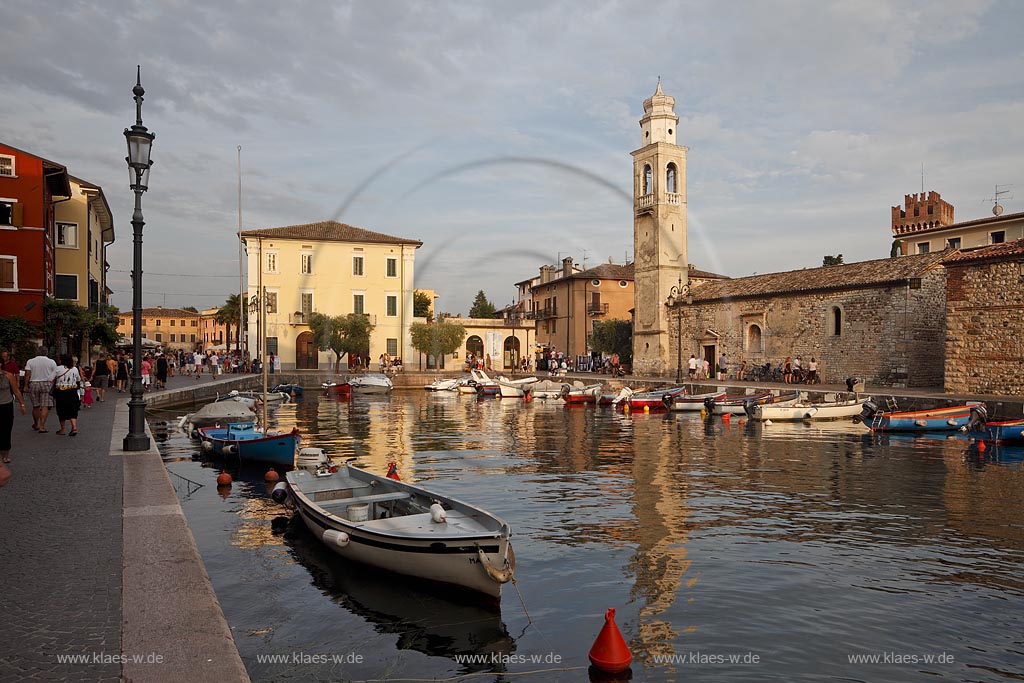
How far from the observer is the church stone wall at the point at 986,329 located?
2852 centimetres

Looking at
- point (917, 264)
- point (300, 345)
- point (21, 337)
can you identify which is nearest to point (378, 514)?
point (21, 337)

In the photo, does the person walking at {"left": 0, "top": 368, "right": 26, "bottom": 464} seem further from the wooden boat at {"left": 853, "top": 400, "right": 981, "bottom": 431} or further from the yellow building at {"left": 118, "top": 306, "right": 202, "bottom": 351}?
the yellow building at {"left": 118, "top": 306, "right": 202, "bottom": 351}

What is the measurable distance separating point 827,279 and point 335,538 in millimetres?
36709

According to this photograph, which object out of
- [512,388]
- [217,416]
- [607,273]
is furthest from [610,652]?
[607,273]

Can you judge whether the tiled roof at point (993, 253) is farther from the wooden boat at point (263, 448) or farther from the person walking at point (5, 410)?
the person walking at point (5, 410)

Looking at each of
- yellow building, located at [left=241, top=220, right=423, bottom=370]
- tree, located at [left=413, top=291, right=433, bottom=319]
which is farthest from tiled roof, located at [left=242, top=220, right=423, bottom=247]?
tree, located at [left=413, top=291, right=433, bottom=319]

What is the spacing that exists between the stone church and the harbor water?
12.6m

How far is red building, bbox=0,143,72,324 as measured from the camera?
3225cm

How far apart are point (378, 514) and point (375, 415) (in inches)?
903

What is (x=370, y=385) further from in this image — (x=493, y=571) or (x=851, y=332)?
(x=493, y=571)

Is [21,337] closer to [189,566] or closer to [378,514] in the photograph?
[378,514]

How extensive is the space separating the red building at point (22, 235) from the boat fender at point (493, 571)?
102 feet

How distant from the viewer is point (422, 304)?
9706 centimetres

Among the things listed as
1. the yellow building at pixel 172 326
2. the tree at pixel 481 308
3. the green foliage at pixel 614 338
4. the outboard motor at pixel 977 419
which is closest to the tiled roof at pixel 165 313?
the yellow building at pixel 172 326
